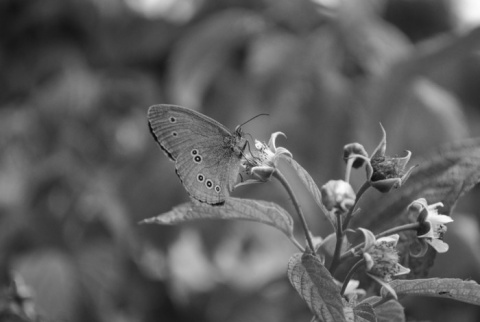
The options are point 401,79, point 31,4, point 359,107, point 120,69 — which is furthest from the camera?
point 31,4

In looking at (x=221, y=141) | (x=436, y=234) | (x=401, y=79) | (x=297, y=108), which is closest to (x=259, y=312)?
(x=297, y=108)

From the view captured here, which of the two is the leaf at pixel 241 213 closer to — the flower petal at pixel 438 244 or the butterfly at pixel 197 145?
the butterfly at pixel 197 145

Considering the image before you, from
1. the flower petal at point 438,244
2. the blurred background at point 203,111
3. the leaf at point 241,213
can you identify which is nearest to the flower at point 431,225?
the flower petal at point 438,244

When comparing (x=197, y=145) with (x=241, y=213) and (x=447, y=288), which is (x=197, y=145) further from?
(x=447, y=288)

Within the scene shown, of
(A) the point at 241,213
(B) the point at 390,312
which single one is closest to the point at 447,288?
(B) the point at 390,312

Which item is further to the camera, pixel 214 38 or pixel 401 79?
pixel 214 38

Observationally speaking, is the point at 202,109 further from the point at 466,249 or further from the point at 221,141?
the point at 221,141

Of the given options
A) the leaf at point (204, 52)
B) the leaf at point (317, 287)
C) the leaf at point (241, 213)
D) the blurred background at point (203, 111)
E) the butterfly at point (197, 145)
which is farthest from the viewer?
the leaf at point (204, 52)
